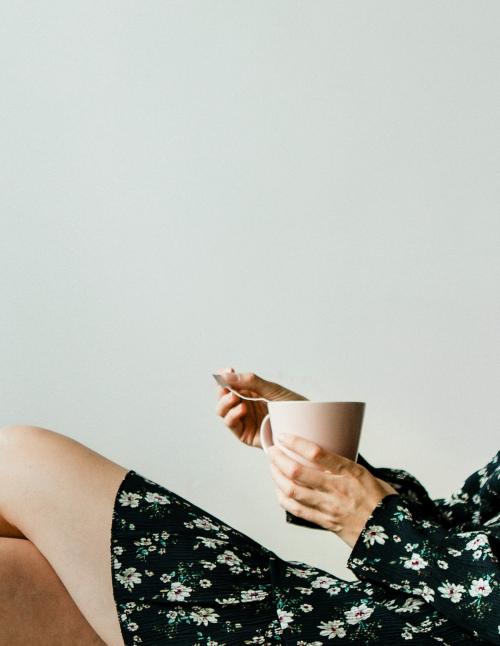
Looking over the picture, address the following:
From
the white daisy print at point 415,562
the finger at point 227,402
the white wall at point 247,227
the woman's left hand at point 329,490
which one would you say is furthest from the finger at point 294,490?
the white wall at point 247,227

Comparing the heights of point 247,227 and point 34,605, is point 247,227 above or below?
above

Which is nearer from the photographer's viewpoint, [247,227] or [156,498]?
[156,498]

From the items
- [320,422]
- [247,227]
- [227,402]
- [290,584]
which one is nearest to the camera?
[320,422]

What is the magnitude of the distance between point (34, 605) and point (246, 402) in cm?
33

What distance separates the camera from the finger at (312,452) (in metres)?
0.83

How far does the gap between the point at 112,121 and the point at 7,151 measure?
0.67 ft

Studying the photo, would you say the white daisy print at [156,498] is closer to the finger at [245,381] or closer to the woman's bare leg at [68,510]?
Answer: the woman's bare leg at [68,510]

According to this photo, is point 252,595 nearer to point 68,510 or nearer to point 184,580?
point 184,580

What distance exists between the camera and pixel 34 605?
0.95 m

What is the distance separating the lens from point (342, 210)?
5.41 ft

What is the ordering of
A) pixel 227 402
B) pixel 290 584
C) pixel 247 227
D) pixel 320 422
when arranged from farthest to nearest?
pixel 247 227 → pixel 227 402 → pixel 290 584 → pixel 320 422

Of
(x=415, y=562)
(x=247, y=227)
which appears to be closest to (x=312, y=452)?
(x=415, y=562)

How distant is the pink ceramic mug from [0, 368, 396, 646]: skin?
0.06 metres

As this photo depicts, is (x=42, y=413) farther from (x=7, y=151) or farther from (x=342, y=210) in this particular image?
(x=342, y=210)
